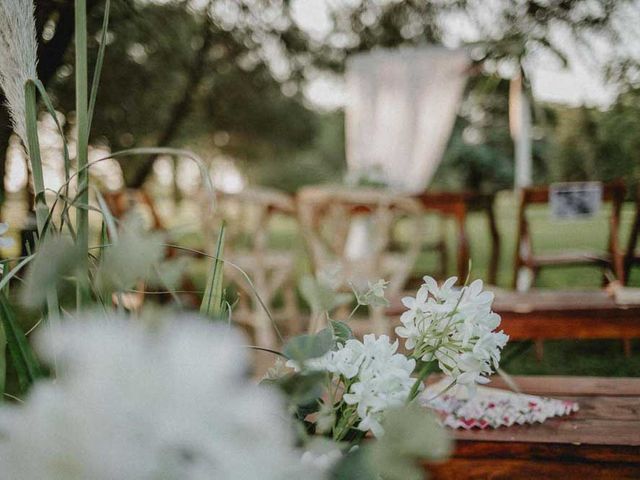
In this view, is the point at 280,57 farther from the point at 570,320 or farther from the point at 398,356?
the point at 398,356

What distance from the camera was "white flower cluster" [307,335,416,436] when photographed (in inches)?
17.8

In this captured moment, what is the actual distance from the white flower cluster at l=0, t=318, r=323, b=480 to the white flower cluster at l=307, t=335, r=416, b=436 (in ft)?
0.48

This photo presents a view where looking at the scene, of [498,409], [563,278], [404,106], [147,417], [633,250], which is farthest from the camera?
[404,106]

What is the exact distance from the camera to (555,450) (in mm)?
973

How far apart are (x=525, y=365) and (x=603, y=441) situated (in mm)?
1929

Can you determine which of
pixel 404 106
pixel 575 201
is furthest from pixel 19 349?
pixel 404 106

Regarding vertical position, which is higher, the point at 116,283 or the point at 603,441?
the point at 116,283

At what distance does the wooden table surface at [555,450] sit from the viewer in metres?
0.95

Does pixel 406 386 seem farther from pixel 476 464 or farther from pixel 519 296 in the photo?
pixel 519 296

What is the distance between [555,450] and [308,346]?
27.5 inches

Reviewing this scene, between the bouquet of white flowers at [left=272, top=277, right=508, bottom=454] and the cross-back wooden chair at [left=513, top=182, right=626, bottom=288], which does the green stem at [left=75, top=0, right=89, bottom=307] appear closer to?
the bouquet of white flowers at [left=272, top=277, right=508, bottom=454]

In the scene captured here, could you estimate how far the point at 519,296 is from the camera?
218 centimetres

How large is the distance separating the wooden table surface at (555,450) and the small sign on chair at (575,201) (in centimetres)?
237

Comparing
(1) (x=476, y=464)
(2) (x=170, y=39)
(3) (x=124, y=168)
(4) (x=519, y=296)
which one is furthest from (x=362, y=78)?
(1) (x=476, y=464)
